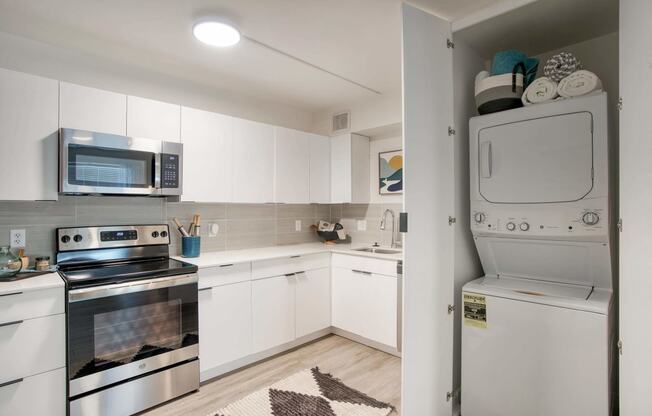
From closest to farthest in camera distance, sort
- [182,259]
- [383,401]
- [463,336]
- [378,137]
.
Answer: [463,336], [383,401], [182,259], [378,137]

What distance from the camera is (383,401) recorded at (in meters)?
2.16

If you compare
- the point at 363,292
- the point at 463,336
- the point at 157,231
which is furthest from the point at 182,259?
the point at 463,336

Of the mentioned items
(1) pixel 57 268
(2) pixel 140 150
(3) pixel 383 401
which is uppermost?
(2) pixel 140 150

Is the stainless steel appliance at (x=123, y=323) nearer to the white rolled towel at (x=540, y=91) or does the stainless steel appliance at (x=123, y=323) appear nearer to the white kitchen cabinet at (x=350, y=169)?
the white kitchen cabinet at (x=350, y=169)

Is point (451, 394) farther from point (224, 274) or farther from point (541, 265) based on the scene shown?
point (224, 274)

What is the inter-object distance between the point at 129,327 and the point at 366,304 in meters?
1.79

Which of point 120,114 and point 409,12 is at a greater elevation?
point 409,12

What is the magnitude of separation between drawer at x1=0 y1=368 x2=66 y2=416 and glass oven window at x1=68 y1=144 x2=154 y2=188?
1074 millimetres

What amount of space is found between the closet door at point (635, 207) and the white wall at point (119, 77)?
2763 mm

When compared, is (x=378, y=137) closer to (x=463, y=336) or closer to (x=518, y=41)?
(x=518, y=41)

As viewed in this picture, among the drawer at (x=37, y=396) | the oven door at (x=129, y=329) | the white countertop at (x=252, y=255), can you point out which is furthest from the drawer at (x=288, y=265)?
the drawer at (x=37, y=396)

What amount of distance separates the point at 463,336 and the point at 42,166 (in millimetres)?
2611

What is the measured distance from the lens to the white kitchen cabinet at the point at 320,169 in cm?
341

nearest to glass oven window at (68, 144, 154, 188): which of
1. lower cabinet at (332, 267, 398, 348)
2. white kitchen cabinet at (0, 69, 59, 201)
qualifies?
white kitchen cabinet at (0, 69, 59, 201)
